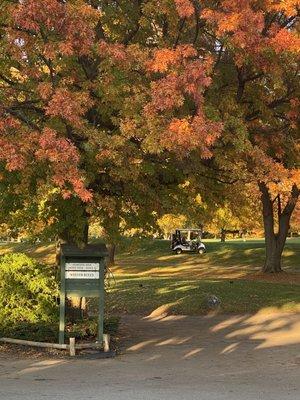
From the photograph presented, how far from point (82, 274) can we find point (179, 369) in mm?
2285

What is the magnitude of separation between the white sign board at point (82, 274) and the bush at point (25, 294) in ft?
1.99

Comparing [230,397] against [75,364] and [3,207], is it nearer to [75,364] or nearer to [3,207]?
[75,364]

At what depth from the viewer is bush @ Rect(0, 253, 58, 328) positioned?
10.3 m

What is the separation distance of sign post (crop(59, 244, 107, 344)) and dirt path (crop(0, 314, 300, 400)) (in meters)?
1.08

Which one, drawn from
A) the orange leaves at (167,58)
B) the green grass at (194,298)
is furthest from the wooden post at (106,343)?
the green grass at (194,298)

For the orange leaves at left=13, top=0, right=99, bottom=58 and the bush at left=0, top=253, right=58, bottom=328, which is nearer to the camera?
the orange leaves at left=13, top=0, right=99, bottom=58

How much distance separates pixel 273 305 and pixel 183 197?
18.3ft

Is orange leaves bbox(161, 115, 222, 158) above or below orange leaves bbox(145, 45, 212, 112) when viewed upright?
below

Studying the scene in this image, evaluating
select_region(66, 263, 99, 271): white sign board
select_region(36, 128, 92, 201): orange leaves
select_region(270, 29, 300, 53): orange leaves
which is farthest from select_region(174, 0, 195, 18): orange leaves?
select_region(66, 263, 99, 271): white sign board

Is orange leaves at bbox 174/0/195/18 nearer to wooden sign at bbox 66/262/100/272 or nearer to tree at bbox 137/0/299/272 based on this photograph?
tree at bbox 137/0/299/272

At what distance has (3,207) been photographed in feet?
35.6

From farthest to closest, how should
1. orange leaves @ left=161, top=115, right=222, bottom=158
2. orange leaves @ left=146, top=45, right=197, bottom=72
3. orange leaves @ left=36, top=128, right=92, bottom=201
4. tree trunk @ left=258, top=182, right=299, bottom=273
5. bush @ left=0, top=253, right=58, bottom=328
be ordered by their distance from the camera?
tree trunk @ left=258, top=182, right=299, bottom=273 → bush @ left=0, top=253, right=58, bottom=328 → orange leaves @ left=146, top=45, right=197, bottom=72 → orange leaves @ left=161, top=115, right=222, bottom=158 → orange leaves @ left=36, top=128, right=92, bottom=201

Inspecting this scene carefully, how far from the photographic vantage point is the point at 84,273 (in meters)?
10.1

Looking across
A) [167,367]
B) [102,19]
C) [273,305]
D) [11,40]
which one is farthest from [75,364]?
[273,305]
